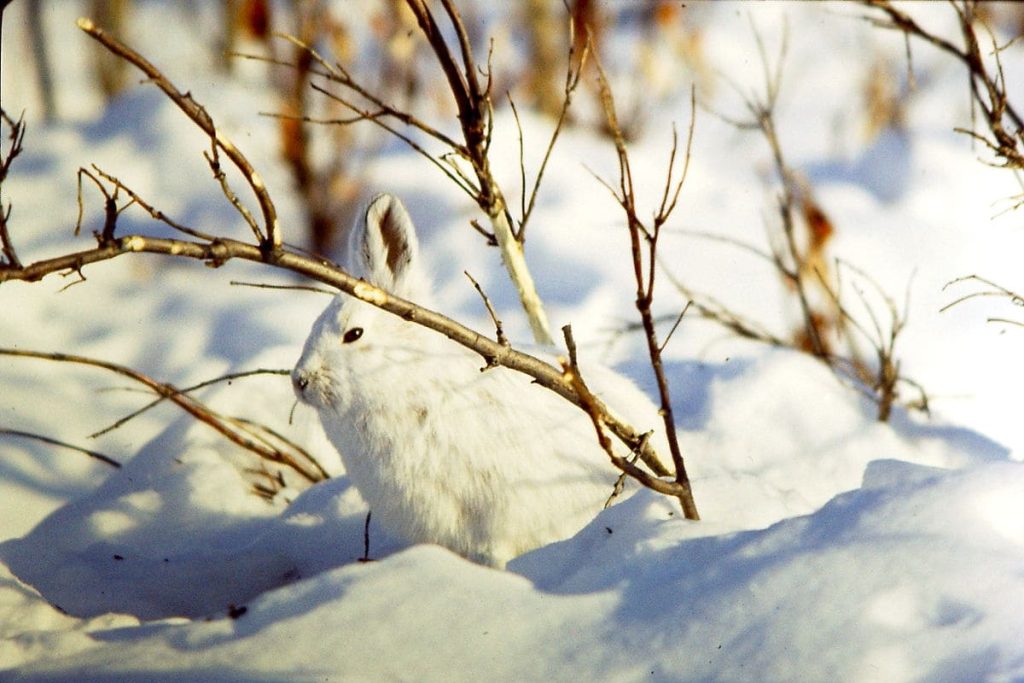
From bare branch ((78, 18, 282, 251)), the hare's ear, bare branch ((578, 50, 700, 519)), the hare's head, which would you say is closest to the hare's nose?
the hare's head

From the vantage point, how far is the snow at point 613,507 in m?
1.66

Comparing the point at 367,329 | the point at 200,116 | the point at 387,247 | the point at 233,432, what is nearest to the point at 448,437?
the point at 367,329

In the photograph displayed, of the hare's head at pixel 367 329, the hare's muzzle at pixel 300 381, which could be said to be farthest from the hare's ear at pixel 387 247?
the hare's muzzle at pixel 300 381

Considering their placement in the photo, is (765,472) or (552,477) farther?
(765,472)

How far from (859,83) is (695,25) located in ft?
4.88

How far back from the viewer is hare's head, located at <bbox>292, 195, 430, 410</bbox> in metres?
2.39

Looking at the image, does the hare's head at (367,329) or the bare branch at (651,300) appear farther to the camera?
the hare's head at (367,329)

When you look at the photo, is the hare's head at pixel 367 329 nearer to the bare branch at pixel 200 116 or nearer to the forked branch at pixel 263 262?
the forked branch at pixel 263 262

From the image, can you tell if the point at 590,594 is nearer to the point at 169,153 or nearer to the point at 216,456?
the point at 216,456

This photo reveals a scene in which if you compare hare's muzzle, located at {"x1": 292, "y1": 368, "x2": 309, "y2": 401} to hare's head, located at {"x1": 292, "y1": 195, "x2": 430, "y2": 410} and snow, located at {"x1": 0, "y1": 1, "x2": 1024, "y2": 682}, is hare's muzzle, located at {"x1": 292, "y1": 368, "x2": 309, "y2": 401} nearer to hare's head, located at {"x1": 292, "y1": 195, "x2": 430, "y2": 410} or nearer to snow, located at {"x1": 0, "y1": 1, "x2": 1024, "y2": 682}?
hare's head, located at {"x1": 292, "y1": 195, "x2": 430, "y2": 410}

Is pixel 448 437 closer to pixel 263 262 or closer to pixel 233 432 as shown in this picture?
pixel 263 262

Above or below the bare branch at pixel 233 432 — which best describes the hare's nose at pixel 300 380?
below

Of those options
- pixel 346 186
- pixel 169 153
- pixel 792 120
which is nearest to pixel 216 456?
pixel 346 186

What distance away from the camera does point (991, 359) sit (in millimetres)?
4121
